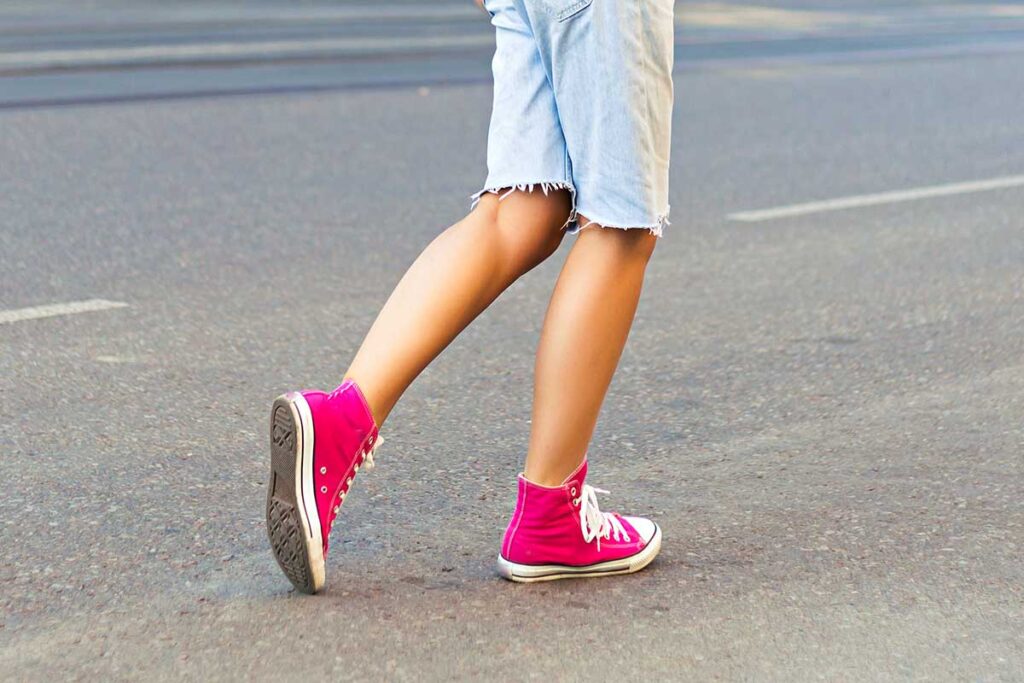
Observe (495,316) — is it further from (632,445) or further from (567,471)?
(567,471)

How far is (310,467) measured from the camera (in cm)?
259

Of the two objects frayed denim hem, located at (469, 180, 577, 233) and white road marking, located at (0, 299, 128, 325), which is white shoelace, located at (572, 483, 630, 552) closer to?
frayed denim hem, located at (469, 180, 577, 233)

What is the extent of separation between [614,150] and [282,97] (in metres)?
7.51

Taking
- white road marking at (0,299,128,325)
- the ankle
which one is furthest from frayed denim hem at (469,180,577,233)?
white road marking at (0,299,128,325)

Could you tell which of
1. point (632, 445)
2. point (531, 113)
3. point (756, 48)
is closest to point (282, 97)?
point (756, 48)

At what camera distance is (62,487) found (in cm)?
328

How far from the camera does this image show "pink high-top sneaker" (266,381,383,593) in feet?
8.46

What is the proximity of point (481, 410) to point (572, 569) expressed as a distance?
1174mm

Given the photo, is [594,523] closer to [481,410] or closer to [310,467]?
[310,467]

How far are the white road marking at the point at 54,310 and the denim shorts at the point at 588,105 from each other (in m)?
2.42

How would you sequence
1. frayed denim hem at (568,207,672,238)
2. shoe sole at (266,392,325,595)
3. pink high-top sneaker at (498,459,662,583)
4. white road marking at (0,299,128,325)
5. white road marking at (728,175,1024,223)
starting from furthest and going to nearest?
white road marking at (728,175,1024,223), white road marking at (0,299,128,325), pink high-top sneaker at (498,459,662,583), frayed denim hem at (568,207,672,238), shoe sole at (266,392,325,595)

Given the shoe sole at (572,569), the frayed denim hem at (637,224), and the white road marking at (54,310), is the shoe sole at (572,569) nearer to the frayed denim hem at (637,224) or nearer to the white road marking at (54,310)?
the frayed denim hem at (637,224)

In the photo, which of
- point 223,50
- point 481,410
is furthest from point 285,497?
point 223,50

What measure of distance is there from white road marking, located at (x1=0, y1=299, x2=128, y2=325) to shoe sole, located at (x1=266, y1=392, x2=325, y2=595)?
2.36 m
